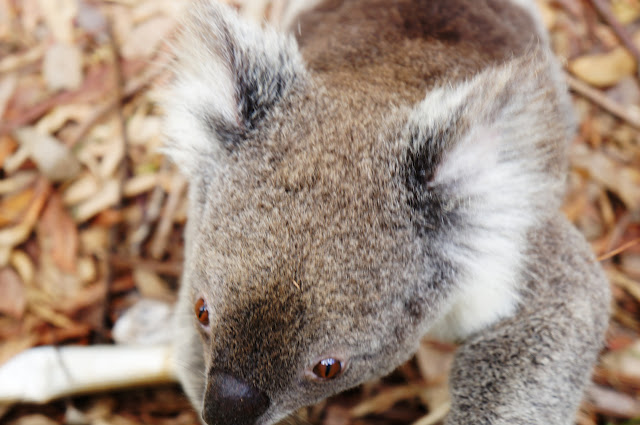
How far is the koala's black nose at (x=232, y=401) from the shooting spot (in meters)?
1.32

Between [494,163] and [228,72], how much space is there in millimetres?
651

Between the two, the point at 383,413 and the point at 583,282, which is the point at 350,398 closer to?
the point at 383,413

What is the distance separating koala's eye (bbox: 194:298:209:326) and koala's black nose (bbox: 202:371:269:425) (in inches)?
5.3

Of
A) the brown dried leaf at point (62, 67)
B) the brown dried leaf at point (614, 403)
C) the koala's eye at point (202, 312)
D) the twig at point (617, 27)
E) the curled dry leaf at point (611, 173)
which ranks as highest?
the brown dried leaf at point (62, 67)

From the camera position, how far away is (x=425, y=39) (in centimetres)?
196

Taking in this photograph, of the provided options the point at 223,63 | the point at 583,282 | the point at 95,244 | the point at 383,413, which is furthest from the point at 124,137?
the point at 583,282

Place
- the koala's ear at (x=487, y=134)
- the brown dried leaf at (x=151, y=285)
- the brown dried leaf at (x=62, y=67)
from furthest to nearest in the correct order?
the brown dried leaf at (x=62, y=67) < the brown dried leaf at (x=151, y=285) < the koala's ear at (x=487, y=134)

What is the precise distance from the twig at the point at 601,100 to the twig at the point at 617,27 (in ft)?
0.81

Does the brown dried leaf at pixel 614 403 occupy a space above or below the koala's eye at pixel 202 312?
below

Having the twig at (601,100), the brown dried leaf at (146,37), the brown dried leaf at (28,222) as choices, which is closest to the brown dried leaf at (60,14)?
the brown dried leaf at (146,37)

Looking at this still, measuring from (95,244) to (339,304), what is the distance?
5.21ft

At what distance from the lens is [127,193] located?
267cm

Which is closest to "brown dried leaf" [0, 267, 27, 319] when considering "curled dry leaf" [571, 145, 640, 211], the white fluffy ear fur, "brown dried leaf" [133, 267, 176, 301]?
"brown dried leaf" [133, 267, 176, 301]

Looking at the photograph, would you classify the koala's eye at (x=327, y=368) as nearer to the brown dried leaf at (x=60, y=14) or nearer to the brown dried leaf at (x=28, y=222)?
the brown dried leaf at (x=28, y=222)
